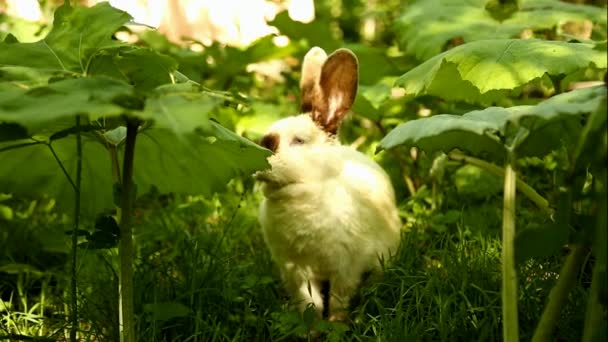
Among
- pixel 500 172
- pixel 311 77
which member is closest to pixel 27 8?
pixel 311 77

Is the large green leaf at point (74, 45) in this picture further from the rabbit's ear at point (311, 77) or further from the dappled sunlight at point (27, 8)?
the dappled sunlight at point (27, 8)

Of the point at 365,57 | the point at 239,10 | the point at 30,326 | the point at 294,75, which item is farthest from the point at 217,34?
the point at 30,326

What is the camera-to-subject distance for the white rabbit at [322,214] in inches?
102

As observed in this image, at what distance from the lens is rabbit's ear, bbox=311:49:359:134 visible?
282 cm

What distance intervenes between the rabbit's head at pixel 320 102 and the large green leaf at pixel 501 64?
216 millimetres

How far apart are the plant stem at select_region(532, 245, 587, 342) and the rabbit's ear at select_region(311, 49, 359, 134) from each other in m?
1.34

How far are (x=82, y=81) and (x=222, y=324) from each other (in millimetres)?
1129

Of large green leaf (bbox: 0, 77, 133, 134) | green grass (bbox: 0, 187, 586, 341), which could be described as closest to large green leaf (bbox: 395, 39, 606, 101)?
green grass (bbox: 0, 187, 586, 341)

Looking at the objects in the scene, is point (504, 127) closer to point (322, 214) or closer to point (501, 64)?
point (501, 64)

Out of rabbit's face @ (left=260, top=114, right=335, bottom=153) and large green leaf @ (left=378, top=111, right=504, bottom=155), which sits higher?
large green leaf @ (left=378, top=111, right=504, bottom=155)

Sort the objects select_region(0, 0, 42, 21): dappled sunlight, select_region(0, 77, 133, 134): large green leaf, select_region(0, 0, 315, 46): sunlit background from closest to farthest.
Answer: select_region(0, 77, 133, 134): large green leaf < select_region(0, 0, 42, 21): dappled sunlight < select_region(0, 0, 315, 46): sunlit background

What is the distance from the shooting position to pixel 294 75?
196 inches

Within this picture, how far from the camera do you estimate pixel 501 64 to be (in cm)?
249

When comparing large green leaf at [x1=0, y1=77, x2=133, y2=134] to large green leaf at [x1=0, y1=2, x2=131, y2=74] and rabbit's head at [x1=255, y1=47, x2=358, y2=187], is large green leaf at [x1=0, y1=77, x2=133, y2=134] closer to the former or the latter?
large green leaf at [x1=0, y1=2, x2=131, y2=74]
